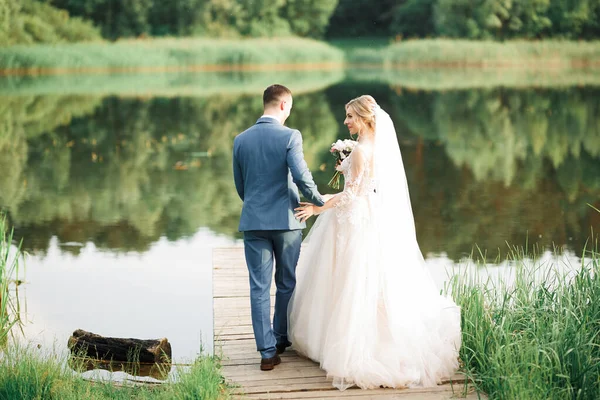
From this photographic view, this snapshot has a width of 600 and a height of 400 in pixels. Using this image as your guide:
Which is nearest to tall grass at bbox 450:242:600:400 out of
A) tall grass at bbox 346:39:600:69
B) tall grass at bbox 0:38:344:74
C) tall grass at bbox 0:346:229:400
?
tall grass at bbox 0:346:229:400

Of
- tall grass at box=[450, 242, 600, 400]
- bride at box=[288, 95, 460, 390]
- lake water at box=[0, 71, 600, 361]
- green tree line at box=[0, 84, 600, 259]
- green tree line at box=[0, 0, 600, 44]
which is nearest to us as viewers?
tall grass at box=[450, 242, 600, 400]

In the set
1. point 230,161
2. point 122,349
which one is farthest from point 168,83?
point 122,349

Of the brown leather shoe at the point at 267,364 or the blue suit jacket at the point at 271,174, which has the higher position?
the blue suit jacket at the point at 271,174

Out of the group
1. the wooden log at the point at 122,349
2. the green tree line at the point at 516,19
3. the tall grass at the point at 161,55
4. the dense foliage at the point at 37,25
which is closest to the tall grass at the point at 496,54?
the green tree line at the point at 516,19

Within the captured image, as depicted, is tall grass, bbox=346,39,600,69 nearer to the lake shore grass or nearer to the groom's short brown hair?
the lake shore grass

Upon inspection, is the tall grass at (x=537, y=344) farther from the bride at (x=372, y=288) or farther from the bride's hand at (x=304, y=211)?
the bride's hand at (x=304, y=211)

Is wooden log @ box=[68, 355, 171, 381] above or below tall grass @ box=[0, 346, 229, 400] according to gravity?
below

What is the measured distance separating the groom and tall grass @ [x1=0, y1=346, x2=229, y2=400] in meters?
0.42

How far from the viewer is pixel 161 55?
36844 millimetres

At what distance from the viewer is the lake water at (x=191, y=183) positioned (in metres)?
7.34

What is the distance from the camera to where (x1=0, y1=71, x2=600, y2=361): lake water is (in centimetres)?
734

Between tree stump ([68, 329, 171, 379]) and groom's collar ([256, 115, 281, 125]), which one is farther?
tree stump ([68, 329, 171, 379])

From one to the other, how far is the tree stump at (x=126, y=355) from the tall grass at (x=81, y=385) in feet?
1.79

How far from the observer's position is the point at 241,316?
5.52 m
